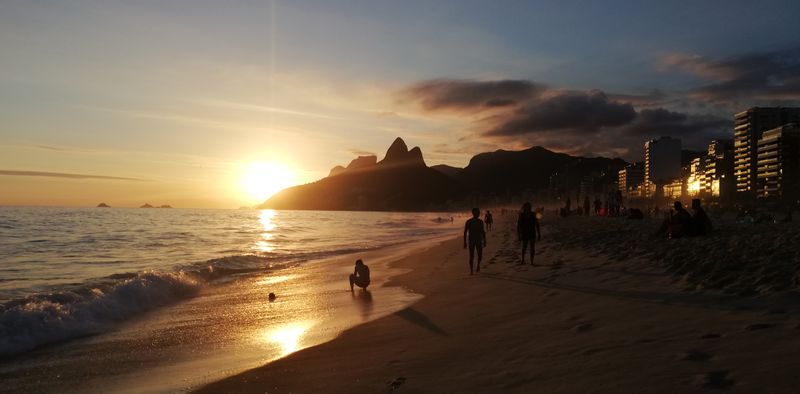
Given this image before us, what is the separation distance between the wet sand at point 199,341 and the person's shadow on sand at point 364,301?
0.02 metres

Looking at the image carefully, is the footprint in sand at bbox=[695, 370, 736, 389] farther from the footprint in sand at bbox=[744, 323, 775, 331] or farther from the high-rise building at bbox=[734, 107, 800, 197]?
the high-rise building at bbox=[734, 107, 800, 197]

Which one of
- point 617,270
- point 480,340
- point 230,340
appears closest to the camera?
point 480,340

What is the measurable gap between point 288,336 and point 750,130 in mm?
196541

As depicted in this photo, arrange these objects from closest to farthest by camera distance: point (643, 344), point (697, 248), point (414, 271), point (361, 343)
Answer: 1. point (643, 344)
2. point (361, 343)
3. point (697, 248)
4. point (414, 271)

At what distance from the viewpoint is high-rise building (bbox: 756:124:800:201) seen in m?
128

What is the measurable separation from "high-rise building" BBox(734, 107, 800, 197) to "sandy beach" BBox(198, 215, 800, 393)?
172559 mm

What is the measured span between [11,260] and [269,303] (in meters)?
17.7

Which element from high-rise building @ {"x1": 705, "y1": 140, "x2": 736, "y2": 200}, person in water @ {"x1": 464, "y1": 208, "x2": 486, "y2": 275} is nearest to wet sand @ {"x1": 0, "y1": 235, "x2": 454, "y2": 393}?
person in water @ {"x1": 464, "y1": 208, "x2": 486, "y2": 275}

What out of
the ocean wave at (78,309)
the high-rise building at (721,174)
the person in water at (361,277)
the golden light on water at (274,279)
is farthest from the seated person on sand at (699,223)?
the high-rise building at (721,174)

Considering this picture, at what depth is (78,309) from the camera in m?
10.9

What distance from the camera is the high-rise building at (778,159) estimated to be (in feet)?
419

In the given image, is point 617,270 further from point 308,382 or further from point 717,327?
point 308,382

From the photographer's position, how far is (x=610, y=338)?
19.9 feet

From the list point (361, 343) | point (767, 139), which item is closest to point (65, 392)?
point (361, 343)
